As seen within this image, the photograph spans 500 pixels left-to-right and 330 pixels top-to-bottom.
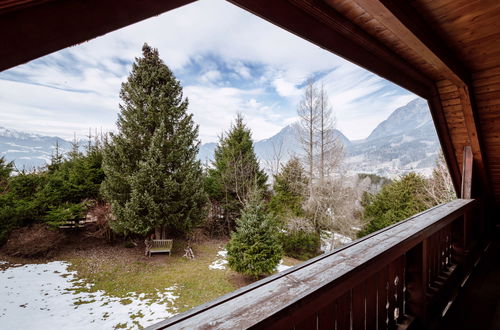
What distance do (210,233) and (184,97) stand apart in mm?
6508

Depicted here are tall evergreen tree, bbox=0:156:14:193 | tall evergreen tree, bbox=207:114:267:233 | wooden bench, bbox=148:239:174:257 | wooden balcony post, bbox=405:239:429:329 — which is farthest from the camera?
tall evergreen tree, bbox=207:114:267:233

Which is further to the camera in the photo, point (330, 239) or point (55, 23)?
point (330, 239)

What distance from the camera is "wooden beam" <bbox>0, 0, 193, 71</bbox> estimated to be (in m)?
0.41

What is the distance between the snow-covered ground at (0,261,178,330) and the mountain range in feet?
10.5

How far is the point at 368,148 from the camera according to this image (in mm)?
23594

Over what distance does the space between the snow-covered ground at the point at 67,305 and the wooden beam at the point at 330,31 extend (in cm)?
522

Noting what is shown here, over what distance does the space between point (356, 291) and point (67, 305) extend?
6.52 m

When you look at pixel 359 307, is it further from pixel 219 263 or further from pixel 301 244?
pixel 301 244

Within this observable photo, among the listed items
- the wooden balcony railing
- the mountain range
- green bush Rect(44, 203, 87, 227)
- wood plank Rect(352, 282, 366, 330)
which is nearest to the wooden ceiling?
the mountain range

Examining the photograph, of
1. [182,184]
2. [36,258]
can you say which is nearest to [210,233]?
[182,184]

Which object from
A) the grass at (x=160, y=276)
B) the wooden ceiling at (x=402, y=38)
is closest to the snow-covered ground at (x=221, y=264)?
the grass at (x=160, y=276)

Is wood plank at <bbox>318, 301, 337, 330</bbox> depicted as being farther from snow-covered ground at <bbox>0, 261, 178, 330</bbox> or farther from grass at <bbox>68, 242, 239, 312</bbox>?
grass at <bbox>68, 242, 239, 312</bbox>

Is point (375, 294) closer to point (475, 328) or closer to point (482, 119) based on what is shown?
point (475, 328)

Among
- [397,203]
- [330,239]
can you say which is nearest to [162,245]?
[330,239]
